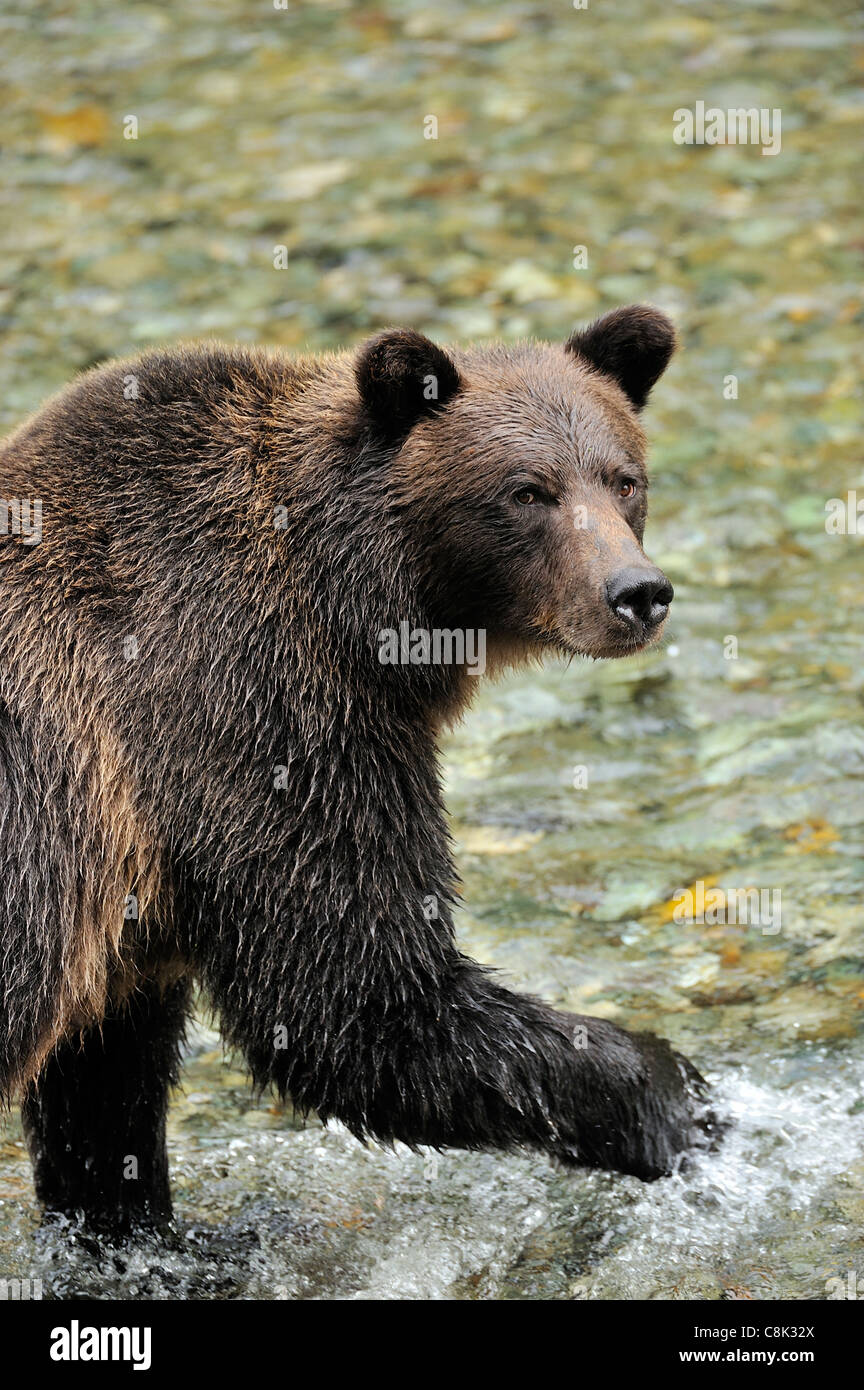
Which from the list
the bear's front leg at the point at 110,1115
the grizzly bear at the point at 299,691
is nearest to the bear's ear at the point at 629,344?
the grizzly bear at the point at 299,691

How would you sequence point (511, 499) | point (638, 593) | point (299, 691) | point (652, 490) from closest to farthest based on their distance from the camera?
point (638, 593) → point (299, 691) → point (511, 499) → point (652, 490)

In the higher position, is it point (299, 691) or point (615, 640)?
point (615, 640)

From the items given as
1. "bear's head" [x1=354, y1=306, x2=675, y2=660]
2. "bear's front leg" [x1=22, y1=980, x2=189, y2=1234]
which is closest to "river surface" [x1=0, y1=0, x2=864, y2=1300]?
"bear's front leg" [x1=22, y1=980, x2=189, y2=1234]

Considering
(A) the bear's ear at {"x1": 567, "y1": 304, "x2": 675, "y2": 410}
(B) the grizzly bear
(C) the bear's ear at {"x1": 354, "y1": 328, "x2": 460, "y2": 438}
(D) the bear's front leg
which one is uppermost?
(A) the bear's ear at {"x1": 567, "y1": 304, "x2": 675, "y2": 410}

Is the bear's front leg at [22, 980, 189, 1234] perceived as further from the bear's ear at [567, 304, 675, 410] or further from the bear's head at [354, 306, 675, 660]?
the bear's ear at [567, 304, 675, 410]

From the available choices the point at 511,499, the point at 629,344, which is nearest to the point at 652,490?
the point at 629,344

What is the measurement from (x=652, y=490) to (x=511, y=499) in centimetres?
623

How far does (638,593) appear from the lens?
566 centimetres

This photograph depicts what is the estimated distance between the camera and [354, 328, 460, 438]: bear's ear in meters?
5.77

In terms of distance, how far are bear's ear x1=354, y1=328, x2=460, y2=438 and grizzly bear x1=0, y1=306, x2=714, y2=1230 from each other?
1 cm

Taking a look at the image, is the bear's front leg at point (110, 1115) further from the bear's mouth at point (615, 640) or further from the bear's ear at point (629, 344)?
the bear's ear at point (629, 344)

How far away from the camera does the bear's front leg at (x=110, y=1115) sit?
6.39 m

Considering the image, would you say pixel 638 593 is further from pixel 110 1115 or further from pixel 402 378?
pixel 110 1115

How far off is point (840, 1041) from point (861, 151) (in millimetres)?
10740
